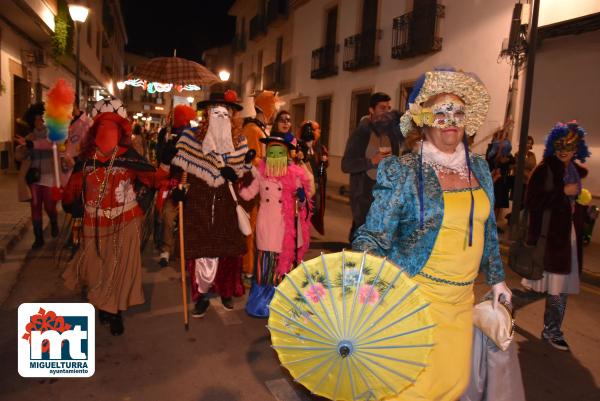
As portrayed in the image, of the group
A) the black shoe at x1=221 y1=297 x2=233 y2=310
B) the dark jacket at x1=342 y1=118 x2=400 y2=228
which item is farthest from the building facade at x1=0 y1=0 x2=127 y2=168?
the black shoe at x1=221 y1=297 x2=233 y2=310

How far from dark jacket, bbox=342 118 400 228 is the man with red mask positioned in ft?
9.57

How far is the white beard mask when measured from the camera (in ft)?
15.8

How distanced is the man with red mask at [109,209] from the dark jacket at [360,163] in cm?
292

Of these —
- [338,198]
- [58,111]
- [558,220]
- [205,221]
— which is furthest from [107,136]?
[338,198]

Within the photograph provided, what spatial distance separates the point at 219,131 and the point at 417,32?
12108 millimetres

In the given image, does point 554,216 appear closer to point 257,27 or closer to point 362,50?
point 362,50

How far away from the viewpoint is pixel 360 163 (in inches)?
258

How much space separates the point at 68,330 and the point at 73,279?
0.88 meters

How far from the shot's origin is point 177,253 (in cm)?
531

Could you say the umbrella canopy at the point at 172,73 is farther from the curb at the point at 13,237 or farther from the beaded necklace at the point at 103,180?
the beaded necklace at the point at 103,180

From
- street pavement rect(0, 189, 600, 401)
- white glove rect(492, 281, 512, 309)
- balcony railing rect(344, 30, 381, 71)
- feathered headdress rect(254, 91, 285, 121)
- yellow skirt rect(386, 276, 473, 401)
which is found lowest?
street pavement rect(0, 189, 600, 401)

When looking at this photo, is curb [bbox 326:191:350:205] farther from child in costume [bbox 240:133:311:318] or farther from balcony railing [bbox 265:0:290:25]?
balcony railing [bbox 265:0:290:25]

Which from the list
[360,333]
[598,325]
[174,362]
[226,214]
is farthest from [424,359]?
[598,325]

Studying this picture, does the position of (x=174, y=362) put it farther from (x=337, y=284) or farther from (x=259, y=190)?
(x=337, y=284)
